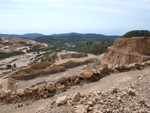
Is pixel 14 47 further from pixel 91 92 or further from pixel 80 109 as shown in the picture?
pixel 80 109

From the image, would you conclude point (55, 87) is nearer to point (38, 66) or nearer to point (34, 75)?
point (34, 75)

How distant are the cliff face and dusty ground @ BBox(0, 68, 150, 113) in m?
13.0

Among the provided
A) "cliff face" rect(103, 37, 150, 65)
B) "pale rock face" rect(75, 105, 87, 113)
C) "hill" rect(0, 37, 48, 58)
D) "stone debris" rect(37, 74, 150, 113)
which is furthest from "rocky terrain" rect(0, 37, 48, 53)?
"pale rock face" rect(75, 105, 87, 113)

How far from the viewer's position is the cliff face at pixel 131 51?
24.0 meters

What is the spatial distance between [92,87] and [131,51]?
19.9 meters

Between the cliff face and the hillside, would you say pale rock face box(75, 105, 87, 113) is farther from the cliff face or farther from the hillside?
the cliff face

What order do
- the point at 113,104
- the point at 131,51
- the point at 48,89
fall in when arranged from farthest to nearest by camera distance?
the point at 131,51, the point at 48,89, the point at 113,104

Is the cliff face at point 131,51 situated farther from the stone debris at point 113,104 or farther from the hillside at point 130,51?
the stone debris at point 113,104

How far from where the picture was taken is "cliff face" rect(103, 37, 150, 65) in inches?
943

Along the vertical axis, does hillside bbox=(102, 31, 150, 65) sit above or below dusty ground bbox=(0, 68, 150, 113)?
above

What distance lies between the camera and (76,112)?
5.09 metres

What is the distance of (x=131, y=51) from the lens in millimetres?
26000

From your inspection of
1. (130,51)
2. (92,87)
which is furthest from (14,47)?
(92,87)

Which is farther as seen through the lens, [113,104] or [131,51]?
[131,51]
